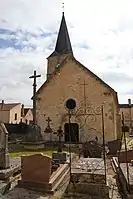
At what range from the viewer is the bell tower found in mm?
33125

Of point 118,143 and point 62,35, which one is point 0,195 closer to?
point 118,143

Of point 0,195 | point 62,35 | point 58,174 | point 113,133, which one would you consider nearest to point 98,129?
point 113,133

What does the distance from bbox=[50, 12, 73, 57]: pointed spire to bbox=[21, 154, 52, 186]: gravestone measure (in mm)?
28058

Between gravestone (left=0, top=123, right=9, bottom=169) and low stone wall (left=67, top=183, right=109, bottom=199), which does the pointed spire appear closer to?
gravestone (left=0, top=123, right=9, bottom=169)

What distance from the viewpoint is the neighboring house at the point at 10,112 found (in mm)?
44562

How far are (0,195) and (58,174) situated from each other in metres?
2.31

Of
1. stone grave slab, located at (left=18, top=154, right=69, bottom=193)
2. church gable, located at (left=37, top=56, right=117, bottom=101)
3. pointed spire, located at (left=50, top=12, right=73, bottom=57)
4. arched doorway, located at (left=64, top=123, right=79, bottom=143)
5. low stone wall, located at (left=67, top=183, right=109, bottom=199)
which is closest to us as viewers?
low stone wall, located at (left=67, top=183, right=109, bottom=199)

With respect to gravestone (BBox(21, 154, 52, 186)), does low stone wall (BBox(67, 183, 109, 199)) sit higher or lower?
lower

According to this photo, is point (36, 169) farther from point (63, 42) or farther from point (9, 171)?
point (63, 42)

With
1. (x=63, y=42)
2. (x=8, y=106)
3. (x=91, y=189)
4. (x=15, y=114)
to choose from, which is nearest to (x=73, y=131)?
(x=91, y=189)

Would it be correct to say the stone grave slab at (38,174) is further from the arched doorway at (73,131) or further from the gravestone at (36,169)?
the arched doorway at (73,131)

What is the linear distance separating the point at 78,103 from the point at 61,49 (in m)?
16.2

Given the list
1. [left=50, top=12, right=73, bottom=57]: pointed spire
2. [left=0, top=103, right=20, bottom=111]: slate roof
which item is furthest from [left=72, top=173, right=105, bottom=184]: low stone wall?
[left=0, top=103, right=20, bottom=111]: slate roof

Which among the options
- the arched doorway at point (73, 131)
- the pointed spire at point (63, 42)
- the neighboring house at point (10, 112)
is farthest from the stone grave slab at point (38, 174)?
the neighboring house at point (10, 112)
